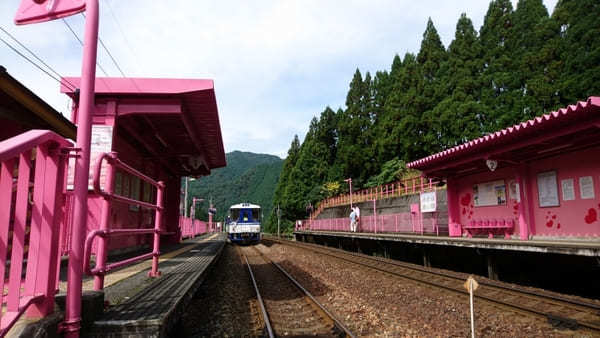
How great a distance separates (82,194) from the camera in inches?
114

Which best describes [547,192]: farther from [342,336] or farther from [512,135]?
[342,336]

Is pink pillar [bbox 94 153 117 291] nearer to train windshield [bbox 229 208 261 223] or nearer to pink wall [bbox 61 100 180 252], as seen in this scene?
pink wall [bbox 61 100 180 252]

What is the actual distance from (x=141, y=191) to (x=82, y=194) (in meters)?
11.3

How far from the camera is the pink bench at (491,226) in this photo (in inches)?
428

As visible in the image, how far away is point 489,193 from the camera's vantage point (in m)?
11.7

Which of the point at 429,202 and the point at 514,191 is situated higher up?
the point at 514,191

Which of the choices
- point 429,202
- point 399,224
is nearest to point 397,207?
point 399,224

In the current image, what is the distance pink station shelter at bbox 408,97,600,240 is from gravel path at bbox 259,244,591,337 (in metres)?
4.18

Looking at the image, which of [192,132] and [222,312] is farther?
[192,132]

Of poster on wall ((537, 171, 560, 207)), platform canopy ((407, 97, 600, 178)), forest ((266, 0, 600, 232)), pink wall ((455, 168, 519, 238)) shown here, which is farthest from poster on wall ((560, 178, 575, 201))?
forest ((266, 0, 600, 232))

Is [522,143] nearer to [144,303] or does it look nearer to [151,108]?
[144,303]

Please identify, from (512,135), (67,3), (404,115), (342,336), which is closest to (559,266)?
(512,135)

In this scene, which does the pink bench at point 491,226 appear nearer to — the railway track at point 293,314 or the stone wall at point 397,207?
the stone wall at point 397,207

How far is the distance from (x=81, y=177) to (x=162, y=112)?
7415 millimetres
